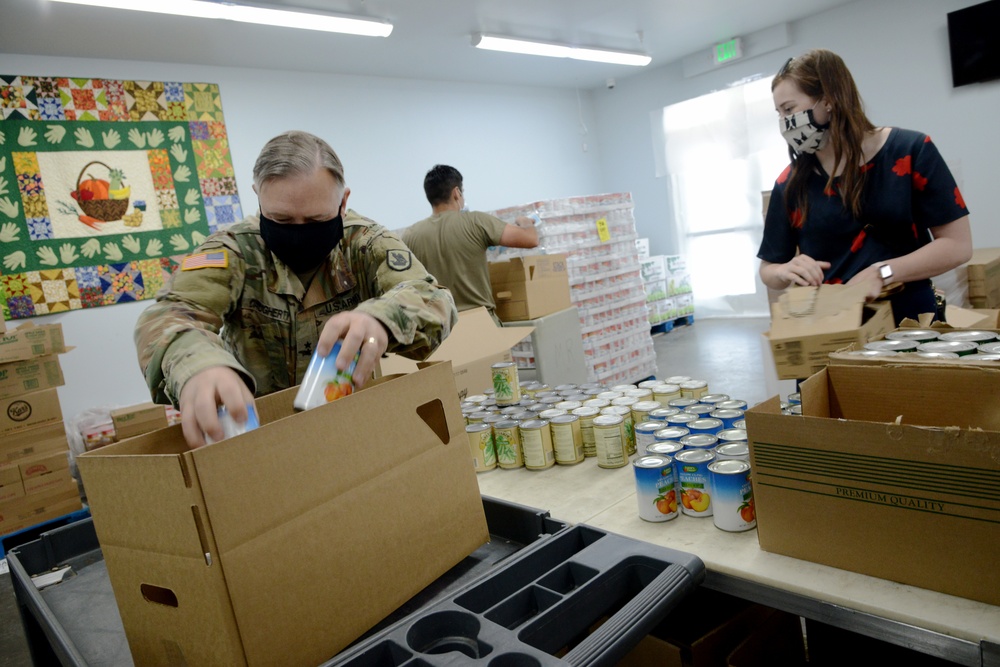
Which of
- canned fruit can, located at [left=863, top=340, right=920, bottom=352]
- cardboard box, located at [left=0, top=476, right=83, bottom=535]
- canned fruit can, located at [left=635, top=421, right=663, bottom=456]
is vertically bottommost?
cardboard box, located at [left=0, top=476, right=83, bottom=535]

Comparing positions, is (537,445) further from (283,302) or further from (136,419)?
(136,419)

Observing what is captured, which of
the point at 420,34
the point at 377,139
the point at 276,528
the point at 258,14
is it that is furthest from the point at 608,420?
the point at 377,139

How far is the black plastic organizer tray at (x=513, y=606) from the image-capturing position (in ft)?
2.61

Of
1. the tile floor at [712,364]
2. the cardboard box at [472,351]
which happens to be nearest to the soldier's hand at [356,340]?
the cardboard box at [472,351]

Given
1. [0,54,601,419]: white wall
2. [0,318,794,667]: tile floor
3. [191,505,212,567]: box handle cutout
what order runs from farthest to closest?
1. [0,54,601,419]: white wall
2. [0,318,794,667]: tile floor
3. [191,505,212,567]: box handle cutout

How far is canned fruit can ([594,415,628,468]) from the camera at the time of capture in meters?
1.44

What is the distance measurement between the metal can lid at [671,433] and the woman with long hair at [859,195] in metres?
0.71

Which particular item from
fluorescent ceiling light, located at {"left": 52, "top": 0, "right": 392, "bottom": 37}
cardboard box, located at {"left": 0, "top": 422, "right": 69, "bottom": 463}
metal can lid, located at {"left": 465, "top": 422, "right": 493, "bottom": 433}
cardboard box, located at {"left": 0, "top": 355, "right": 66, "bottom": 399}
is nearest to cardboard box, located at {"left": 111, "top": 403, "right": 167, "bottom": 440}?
cardboard box, located at {"left": 0, "top": 422, "right": 69, "bottom": 463}

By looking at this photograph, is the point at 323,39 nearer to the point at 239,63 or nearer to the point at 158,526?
the point at 239,63

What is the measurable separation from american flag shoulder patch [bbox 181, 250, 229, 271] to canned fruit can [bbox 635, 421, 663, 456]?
100 centimetres

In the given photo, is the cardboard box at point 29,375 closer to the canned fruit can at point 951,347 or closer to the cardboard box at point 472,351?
the cardboard box at point 472,351

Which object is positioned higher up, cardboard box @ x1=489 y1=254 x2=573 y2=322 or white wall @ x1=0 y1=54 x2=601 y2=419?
white wall @ x1=0 y1=54 x2=601 y2=419

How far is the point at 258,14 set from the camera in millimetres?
4262

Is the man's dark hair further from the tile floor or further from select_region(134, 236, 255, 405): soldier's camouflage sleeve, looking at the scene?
select_region(134, 236, 255, 405): soldier's camouflage sleeve
